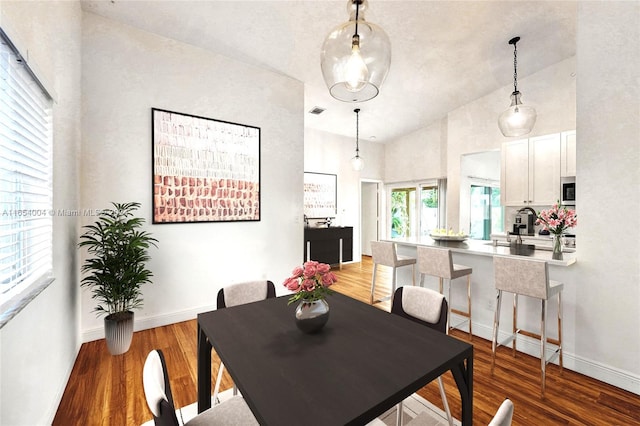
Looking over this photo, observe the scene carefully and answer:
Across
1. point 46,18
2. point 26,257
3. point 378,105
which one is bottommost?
point 26,257

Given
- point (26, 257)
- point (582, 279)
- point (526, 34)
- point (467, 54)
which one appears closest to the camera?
point (26, 257)

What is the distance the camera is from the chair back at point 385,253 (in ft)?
10.8

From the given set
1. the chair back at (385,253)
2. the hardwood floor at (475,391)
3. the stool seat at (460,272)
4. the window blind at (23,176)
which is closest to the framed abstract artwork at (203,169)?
the window blind at (23,176)

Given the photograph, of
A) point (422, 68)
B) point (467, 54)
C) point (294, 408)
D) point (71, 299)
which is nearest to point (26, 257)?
point (71, 299)

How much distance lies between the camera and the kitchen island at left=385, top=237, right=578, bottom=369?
7.93 feet

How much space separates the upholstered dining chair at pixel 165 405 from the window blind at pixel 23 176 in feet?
2.76

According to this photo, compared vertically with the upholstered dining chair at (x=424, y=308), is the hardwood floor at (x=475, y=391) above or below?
below

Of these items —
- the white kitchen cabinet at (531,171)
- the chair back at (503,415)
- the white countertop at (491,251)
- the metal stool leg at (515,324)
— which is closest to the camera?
the chair back at (503,415)

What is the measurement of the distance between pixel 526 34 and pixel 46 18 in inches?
181

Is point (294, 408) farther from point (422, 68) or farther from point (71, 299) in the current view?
point (422, 68)

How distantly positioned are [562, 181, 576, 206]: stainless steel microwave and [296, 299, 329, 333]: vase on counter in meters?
4.43

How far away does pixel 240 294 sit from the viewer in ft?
6.71

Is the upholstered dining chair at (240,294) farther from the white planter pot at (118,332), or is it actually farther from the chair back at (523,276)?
the chair back at (523,276)

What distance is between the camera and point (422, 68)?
12.9 ft
